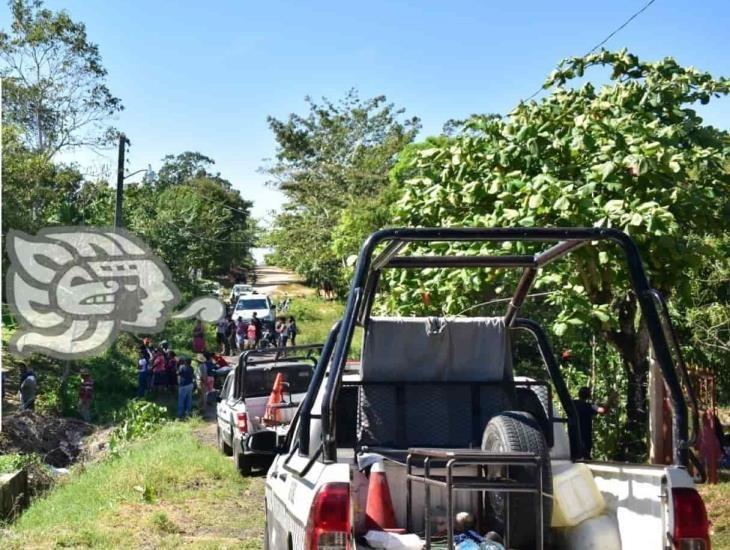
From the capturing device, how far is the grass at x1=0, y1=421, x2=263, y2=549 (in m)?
9.54

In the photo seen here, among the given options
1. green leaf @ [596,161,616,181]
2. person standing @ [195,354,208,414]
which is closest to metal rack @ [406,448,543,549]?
→ green leaf @ [596,161,616,181]

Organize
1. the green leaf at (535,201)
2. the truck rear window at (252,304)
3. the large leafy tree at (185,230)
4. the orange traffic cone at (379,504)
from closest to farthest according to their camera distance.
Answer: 1. the orange traffic cone at (379,504)
2. the green leaf at (535,201)
3. the truck rear window at (252,304)
4. the large leafy tree at (185,230)

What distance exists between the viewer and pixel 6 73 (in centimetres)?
3441

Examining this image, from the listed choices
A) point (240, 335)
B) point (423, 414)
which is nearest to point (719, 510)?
point (423, 414)

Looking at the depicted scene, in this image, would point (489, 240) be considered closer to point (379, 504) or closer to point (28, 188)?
point (379, 504)

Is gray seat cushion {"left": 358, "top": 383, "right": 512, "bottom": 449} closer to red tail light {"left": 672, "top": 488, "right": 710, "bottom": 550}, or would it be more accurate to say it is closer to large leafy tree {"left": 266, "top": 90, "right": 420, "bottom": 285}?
red tail light {"left": 672, "top": 488, "right": 710, "bottom": 550}

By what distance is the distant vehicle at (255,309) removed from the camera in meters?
37.0

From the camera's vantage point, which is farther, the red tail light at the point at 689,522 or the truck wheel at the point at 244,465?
the truck wheel at the point at 244,465

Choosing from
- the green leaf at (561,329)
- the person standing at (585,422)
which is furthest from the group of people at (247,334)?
the green leaf at (561,329)

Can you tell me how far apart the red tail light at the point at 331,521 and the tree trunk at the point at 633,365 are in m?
6.26

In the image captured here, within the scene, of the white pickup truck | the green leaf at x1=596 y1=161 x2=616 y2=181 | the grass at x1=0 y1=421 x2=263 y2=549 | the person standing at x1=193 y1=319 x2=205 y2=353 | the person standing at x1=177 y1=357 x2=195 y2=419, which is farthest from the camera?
the person standing at x1=193 y1=319 x2=205 y2=353

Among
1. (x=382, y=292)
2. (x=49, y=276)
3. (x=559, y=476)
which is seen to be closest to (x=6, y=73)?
(x=49, y=276)

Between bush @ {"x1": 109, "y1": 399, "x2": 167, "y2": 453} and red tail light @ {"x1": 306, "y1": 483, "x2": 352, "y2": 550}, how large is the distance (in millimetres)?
15915

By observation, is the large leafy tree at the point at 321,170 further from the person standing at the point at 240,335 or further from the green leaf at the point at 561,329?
the green leaf at the point at 561,329
